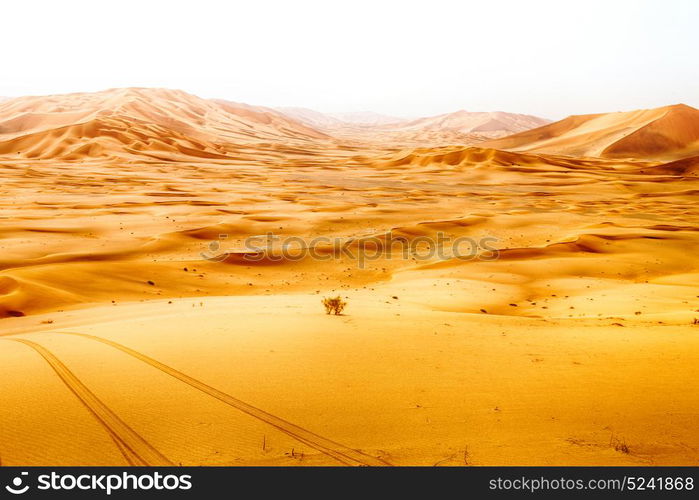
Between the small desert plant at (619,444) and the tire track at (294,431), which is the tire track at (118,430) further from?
the small desert plant at (619,444)

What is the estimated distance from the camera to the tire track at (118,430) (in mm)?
2660

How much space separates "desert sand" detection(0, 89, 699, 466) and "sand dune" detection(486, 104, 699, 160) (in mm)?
38292

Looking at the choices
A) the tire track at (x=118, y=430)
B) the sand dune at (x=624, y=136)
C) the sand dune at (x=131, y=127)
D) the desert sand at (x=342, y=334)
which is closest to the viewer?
the tire track at (x=118, y=430)

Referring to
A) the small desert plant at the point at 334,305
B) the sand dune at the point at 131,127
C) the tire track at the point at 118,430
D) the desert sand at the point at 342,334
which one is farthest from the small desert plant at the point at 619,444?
the sand dune at the point at 131,127

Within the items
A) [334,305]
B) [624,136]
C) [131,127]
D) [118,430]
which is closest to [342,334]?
[334,305]

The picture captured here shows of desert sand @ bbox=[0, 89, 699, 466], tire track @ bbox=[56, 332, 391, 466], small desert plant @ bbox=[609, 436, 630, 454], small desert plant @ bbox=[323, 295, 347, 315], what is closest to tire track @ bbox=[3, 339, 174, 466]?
desert sand @ bbox=[0, 89, 699, 466]

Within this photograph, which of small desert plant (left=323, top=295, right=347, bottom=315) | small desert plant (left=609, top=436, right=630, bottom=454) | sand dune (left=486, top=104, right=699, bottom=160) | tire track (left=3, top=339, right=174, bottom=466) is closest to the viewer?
tire track (left=3, top=339, right=174, bottom=466)

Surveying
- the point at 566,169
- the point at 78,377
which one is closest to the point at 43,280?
the point at 78,377

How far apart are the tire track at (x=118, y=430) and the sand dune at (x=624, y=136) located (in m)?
59.7

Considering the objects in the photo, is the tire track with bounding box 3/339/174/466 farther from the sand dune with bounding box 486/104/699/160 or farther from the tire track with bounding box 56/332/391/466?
the sand dune with bounding box 486/104/699/160

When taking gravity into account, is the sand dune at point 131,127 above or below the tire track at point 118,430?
above

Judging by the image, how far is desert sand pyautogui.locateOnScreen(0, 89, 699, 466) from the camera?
2.88 meters

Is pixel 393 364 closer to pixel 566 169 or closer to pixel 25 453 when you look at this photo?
pixel 25 453
